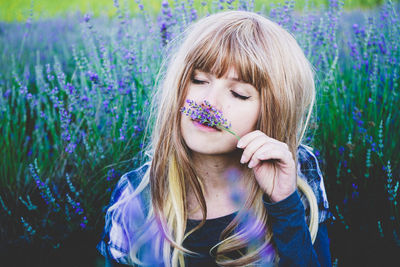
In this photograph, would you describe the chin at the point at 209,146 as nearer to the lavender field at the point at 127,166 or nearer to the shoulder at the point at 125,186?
the shoulder at the point at 125,186

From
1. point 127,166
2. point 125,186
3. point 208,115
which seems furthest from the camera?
point 127,166

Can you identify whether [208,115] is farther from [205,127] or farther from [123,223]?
[123,223]

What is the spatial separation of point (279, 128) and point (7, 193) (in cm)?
166

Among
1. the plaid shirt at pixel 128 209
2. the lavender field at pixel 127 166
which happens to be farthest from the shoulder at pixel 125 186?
the lavender field at pixel 127 166

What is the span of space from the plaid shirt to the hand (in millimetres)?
335

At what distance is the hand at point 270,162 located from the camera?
1379 mm

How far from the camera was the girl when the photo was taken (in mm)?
1469

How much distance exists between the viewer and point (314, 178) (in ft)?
6.07

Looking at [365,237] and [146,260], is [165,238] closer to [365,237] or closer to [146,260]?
[146,260]

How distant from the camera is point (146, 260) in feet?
5.64

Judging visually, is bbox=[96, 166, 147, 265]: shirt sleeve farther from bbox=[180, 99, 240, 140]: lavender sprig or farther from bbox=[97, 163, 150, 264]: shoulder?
bbox=[180, 99, 240, 140]: lavender sprig

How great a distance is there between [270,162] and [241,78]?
0.34 m

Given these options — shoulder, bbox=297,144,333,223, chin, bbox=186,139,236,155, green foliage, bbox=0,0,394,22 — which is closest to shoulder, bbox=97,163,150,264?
chin, bbox=186,139,236,155

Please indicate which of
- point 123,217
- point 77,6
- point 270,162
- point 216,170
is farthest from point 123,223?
point 77,6
